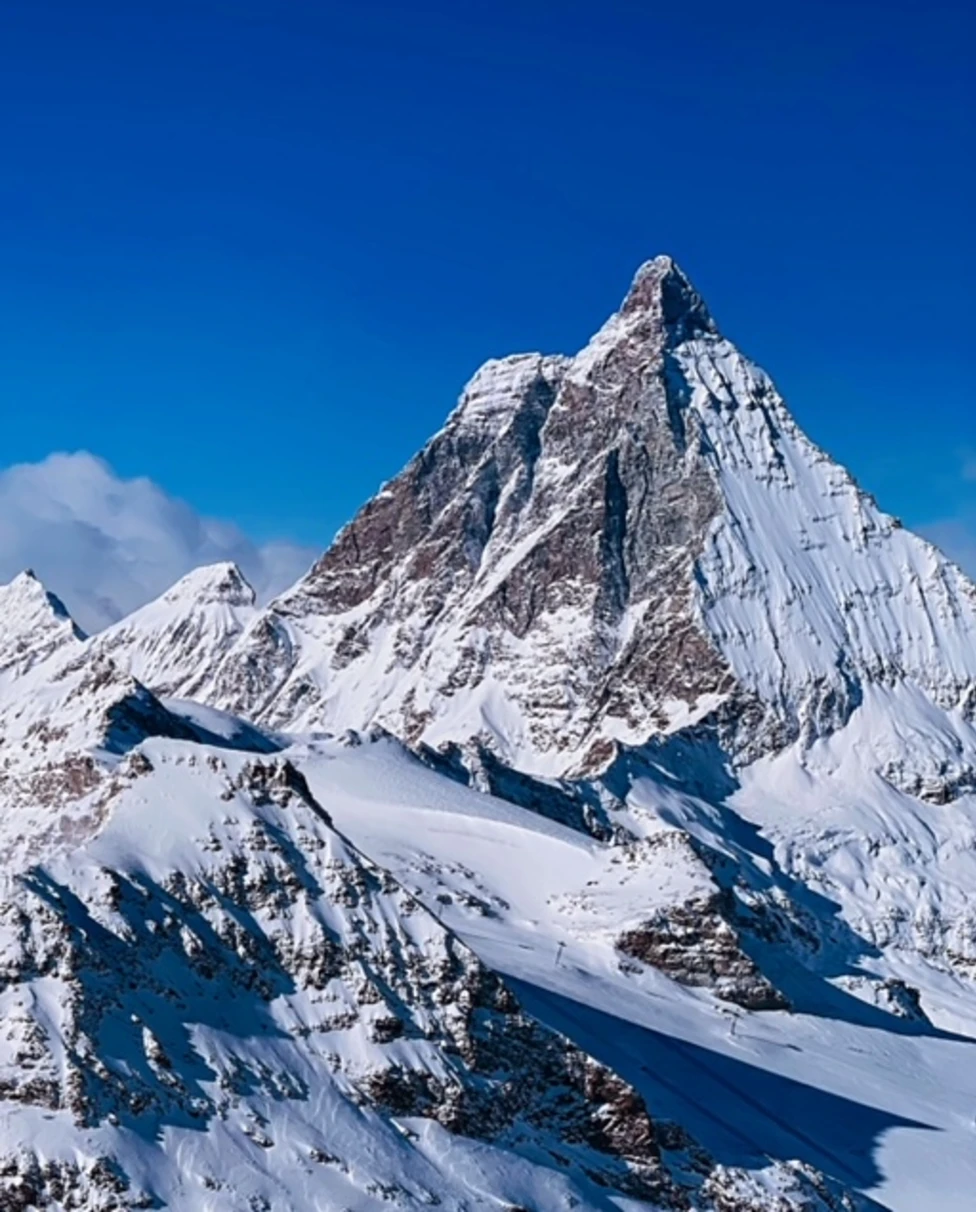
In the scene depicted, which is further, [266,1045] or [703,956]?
[703,956]

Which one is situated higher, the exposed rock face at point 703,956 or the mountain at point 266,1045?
the exposed rock face at point 703,956

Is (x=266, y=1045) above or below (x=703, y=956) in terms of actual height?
below

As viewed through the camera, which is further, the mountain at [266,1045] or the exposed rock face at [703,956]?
the exposed rock face at [703,956]

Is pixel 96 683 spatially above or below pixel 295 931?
above

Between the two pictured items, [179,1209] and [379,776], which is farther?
[379,776]

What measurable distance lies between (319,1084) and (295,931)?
313 inches

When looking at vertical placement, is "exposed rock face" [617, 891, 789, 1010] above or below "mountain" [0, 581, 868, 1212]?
above

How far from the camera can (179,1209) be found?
6975 centimetres

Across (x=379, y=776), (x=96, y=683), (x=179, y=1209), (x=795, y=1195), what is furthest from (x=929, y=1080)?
(x=96, y=683)

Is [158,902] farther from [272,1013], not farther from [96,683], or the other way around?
[96,683]

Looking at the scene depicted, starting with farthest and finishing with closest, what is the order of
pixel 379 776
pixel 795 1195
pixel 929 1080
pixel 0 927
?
pixel 379 776 < pixel 929 1080 < pixel 795 1195 < pixel 0 927

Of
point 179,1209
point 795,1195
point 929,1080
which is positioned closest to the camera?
point 179,1209

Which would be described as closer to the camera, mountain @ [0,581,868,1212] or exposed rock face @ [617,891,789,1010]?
mountain @ [0,581,868,1212]

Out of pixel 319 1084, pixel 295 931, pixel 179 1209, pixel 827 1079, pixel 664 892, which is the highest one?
pixel 664 892
